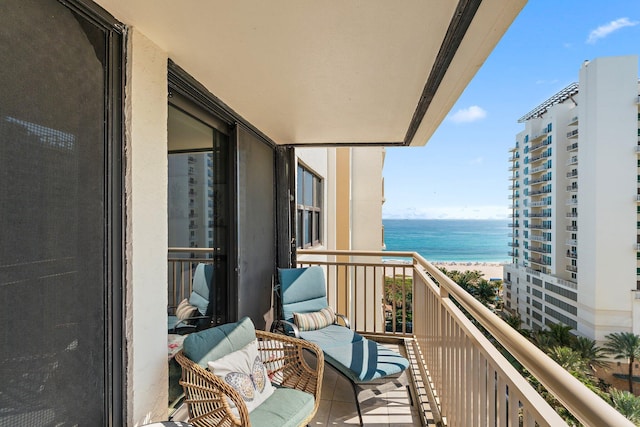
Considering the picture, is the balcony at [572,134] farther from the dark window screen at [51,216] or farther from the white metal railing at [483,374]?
the dark window screen at [51,216]

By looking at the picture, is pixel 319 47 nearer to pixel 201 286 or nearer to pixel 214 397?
pixel 201 286

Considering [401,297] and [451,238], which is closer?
[401,297]

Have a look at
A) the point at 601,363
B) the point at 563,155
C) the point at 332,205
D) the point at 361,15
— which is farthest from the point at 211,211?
the point at 563,155

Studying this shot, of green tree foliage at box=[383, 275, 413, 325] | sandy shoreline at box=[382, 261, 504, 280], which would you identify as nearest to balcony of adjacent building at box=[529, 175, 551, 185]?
sandy shoreline at box=[382, 261, 504, 280]

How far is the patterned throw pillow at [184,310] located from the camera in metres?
2.13

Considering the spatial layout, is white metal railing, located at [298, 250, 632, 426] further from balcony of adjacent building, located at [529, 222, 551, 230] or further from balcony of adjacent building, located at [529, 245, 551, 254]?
balcony of adjacent building, located at [529, 222, 551, 230]

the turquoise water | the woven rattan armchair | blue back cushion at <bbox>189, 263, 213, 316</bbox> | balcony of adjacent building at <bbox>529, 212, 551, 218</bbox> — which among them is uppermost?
balcony of adjacent building at <bbox>529, 212, 551, 218</bbox>

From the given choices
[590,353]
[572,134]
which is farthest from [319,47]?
[572,134]

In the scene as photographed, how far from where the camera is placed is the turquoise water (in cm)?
4561

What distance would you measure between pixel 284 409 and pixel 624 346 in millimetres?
19603

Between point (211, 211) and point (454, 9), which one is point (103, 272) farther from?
point (454, 9)

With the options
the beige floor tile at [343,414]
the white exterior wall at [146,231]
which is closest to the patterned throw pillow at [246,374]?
the white exterior wall at [146,231]

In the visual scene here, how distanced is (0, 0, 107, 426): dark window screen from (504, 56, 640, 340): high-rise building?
73.7 feet

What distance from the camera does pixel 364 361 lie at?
104 inches
